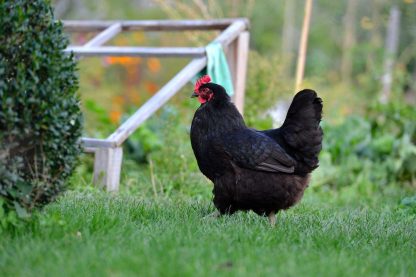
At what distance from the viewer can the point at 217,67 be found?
7.84 metres

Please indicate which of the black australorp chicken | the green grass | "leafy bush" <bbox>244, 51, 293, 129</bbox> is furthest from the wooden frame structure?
the green grass

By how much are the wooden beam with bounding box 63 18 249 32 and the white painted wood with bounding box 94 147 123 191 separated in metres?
2.35

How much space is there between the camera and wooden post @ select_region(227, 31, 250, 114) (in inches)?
332

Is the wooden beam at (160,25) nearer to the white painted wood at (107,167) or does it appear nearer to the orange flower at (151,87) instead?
the white painted wood at (107,167)

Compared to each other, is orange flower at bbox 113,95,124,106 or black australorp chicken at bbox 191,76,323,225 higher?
black australorp chicken at bbox 191,76,323,225

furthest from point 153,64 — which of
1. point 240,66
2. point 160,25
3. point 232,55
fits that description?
point 240,66

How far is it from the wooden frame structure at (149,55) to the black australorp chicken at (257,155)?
1.37m

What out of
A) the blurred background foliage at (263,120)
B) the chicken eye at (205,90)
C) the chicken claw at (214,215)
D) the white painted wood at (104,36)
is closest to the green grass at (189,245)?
the chicken claw at (214,215)

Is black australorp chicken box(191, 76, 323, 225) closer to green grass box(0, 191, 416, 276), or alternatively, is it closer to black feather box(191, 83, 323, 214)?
black feather box(191, 83, 323, 214)

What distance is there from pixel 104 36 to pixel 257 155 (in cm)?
420

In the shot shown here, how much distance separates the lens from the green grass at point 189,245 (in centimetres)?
359

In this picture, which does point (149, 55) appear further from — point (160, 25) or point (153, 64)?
point (153, 64)

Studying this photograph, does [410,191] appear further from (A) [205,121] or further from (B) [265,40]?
(B) [265,40]

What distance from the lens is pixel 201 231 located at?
454 centimetres
